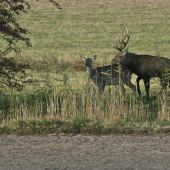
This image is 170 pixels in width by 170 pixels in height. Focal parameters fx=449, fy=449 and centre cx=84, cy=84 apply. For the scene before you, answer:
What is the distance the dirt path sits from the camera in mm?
6312

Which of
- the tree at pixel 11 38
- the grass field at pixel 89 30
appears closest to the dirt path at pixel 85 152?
the tree at pixel 11 38

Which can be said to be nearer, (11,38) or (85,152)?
(85,152)

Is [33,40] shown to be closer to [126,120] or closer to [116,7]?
[116,7]

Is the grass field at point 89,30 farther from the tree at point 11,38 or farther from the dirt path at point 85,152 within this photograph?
the dirt path at point 85,152

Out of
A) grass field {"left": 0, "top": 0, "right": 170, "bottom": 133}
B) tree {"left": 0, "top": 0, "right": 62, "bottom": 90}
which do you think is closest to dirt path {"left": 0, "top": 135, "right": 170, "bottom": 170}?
tree {"left": 0, "top": 0, "right": 62, "bottom": 90}

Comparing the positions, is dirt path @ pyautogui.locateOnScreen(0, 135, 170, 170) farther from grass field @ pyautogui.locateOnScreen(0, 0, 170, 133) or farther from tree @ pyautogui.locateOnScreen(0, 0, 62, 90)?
grass field @ pyautogui.locateOnScreen(0, 0, 170, 133)

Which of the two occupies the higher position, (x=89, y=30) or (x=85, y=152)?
(x=89, y=30)

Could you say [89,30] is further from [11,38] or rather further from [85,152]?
[85,152]

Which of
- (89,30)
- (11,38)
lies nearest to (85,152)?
(11,38)

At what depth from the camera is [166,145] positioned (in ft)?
24.4

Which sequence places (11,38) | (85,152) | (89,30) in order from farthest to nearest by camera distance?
1. (89,30)
2. (11,38)
3. (85,152)

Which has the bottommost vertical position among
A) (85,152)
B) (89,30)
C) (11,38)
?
(85,152)

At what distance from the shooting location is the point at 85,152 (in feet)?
23.0

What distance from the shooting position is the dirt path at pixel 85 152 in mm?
6312
